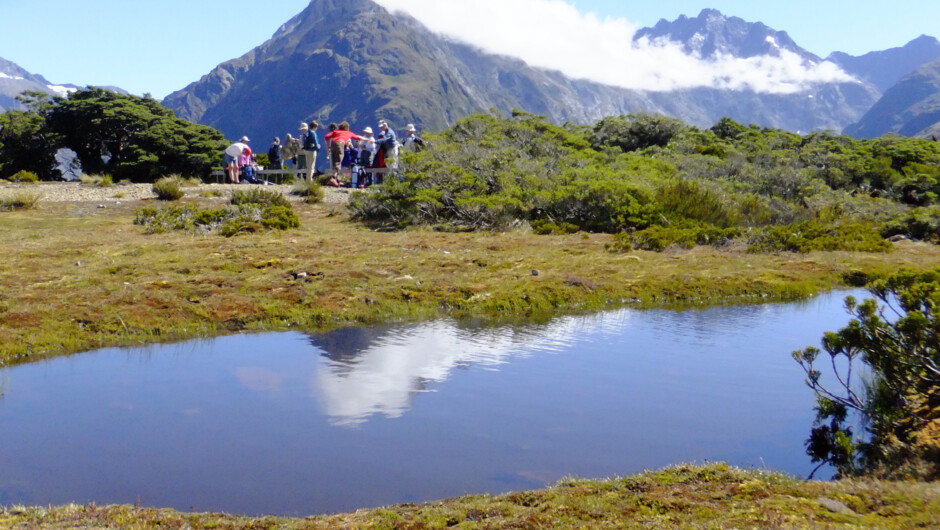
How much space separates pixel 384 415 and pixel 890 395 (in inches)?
170

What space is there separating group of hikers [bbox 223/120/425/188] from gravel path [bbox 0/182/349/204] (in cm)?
129

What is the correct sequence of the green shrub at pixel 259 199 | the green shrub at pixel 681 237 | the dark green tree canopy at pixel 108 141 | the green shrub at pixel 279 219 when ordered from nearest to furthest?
the green shrub at pixel 681 237 → the green shrub at pixel 279 219 → the green shrub at pixel 259 199 → the dark green tree canopy at pixel 108 141

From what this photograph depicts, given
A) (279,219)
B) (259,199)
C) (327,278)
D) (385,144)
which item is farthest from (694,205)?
(385,144)

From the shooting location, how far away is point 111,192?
83.0ft

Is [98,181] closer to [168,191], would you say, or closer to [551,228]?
[168,191]

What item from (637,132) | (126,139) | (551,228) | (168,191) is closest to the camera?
(551,228)

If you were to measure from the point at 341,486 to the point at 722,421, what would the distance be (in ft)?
11.6

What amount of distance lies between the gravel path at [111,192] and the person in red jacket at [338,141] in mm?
2287

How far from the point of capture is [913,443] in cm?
648

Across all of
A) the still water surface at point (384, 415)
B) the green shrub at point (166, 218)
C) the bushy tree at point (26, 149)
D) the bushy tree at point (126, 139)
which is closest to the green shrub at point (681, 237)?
the still water surface at point (384, 415)

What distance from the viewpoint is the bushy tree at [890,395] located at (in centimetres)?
650

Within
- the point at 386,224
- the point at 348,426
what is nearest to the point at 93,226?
the point at 386,224

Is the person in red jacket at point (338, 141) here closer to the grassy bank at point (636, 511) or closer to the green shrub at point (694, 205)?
the green shrub at point (694, 205)

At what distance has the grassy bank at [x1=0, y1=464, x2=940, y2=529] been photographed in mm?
4863
